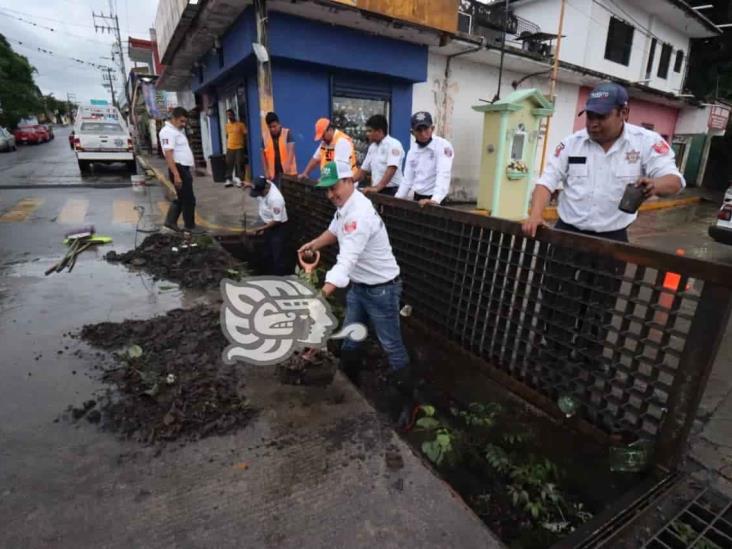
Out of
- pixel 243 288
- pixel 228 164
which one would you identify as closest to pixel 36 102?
pixel 228 164

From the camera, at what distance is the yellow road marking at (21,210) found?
733 centimetres

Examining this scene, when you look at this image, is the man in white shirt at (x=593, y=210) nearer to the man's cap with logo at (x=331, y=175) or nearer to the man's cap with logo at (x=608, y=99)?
the man's cap with logo at (x=608, y=99)

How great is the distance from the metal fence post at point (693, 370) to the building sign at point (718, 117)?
72.2 feet

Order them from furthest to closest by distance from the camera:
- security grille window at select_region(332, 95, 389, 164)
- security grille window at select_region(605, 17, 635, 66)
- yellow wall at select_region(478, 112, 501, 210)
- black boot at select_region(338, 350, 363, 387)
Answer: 1. security grille window at select_region(605, 17, 635, 66)
2. security grille window at select_region(332, 95, 389, 164)
3. yellow wall at select_region(478, 112, 501, 210)
4. black boot at select_region(338, 350, 363, 387)

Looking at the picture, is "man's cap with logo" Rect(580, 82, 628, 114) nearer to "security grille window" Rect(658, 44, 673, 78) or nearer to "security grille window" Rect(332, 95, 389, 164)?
"security grille window" Rect(332, 95, 389, 164)

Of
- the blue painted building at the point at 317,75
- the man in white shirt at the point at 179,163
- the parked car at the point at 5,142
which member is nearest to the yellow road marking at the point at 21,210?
the man in white shirt at the point at 179,163

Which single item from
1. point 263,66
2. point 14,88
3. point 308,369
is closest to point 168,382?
point 308,369

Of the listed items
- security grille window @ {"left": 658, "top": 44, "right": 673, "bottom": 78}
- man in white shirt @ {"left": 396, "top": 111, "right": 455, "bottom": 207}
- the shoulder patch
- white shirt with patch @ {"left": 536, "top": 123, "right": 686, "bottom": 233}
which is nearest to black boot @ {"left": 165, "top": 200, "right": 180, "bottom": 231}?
man in white shirt @ {"left": 396, "top": 111, "right": 455, "bottom": 207}

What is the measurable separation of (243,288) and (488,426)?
6.27 feet

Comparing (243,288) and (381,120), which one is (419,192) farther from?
(243,288)

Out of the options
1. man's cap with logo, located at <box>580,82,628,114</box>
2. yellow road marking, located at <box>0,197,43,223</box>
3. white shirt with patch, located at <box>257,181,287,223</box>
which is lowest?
yellow road marking, located at <box>0,197,43,223</box>

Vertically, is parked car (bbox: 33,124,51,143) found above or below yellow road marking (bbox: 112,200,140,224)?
above

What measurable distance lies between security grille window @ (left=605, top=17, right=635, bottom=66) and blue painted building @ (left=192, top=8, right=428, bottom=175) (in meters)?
9.33

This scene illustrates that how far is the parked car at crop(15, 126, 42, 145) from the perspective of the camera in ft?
103
